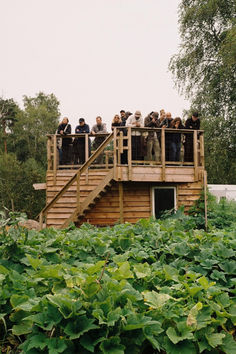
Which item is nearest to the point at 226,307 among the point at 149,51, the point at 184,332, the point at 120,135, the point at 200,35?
the point at 184,332

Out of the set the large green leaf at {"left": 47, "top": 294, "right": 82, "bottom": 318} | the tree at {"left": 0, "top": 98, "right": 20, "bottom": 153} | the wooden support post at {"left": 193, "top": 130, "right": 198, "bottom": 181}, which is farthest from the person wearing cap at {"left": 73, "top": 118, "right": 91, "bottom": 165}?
the tree at {"left": 0, "top": 98, "right": 20, "bottom": 153}

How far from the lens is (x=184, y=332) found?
8.31 feet

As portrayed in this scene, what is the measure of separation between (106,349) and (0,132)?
43.0 metres

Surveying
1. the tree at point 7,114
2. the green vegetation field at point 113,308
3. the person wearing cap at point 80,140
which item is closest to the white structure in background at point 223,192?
the person wearing cap at point 80,140

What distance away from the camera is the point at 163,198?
13.9 metres

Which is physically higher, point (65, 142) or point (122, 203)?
point (65, 142)

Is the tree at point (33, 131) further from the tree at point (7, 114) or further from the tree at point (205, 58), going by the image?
the tree at point (205, 58)

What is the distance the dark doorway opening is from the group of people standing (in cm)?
124

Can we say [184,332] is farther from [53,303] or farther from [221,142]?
[221,142]

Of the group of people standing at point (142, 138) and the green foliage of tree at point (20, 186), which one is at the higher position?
the group of people standing at point (142, 138)

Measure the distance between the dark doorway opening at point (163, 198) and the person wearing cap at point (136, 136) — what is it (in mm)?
1844

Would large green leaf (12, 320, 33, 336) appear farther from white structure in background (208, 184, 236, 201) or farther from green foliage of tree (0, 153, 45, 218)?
green foliage of tree (0, 153, 45, 218)

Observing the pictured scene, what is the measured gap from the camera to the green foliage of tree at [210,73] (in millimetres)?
21672

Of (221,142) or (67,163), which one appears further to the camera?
(221,142)
